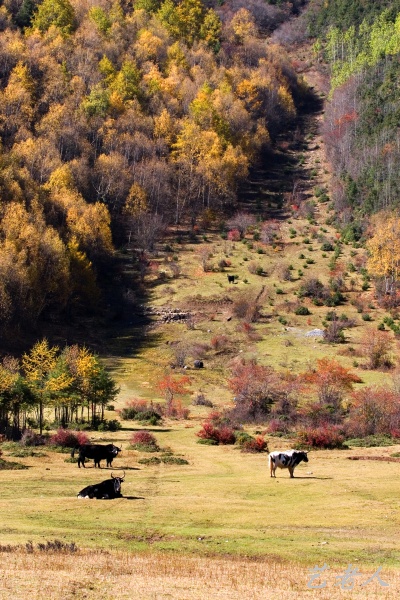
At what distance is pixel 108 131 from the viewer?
135 m

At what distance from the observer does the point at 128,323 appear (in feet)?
320

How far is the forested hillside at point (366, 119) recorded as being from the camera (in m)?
128

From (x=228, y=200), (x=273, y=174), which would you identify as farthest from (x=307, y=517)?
(x=273, y=174)

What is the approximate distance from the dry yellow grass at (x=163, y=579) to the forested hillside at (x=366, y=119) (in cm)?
10388

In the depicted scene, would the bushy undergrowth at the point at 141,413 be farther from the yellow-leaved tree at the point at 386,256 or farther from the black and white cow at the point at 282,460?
the yellow-leaved tree at the point at 386,256

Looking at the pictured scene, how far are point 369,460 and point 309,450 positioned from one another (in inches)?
192

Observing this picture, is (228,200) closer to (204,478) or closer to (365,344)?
(365,344)

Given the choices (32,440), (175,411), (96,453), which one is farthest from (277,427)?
(96,453)

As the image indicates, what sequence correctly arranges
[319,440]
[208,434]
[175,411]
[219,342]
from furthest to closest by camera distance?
[219,342]
[175,411]
[208,434]
[319,440]

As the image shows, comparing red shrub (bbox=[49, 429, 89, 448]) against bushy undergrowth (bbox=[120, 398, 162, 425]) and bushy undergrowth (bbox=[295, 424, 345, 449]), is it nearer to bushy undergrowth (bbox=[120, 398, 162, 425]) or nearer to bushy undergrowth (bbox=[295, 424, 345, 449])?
bushy undergrowth (bbox=[120, 398, 162, 425])

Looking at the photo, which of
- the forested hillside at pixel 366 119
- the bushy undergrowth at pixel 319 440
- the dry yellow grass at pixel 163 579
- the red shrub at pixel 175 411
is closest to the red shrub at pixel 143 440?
the bushy undergrowth at pixel 319 440

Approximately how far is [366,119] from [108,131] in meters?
46.2

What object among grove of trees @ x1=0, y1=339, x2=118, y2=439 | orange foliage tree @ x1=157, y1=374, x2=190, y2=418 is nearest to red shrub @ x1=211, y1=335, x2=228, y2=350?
orange foliage tree @ x1=157, y1=374, x2=190, y2=418

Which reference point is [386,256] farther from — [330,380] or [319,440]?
[319,440]
